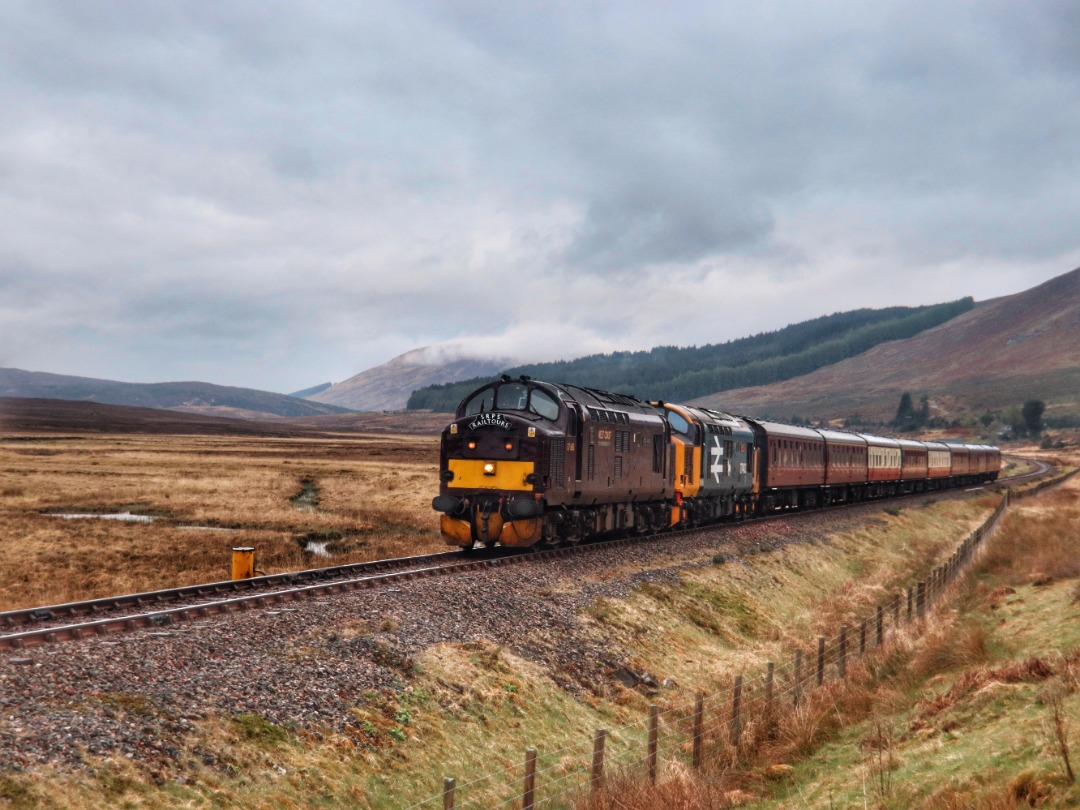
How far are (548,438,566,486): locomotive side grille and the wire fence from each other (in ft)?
23.1

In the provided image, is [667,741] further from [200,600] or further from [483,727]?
[200,600]

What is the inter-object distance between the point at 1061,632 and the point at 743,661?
6.63m

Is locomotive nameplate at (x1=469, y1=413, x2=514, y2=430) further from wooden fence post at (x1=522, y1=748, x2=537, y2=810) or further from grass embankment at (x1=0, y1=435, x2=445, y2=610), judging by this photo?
wooden fence post at (x1=522, y1=748, x2=537, y2=810)

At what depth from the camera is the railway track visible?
46.7 feet

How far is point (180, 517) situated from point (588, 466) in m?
25.0

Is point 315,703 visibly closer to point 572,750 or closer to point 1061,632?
point 572,750

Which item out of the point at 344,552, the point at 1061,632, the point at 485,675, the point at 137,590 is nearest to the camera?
the point at 485,675

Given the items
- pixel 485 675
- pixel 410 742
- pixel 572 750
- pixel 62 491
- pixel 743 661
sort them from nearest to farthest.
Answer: pixel 410 742, pixel 572 750, pixel 485 675, pixel 743 661, pixel 62 491

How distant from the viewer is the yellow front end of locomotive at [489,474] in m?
23.1

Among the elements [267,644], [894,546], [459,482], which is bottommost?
[894,546]

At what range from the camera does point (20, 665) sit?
38.7ft

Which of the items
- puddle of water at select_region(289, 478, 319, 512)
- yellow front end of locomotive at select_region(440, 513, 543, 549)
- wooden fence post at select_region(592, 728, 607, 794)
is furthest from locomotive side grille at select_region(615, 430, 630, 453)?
puddle of water at select_region(289, 478, 319, 512)

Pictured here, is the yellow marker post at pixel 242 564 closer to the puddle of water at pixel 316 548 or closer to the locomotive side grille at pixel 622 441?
the puddle of water at pixel 316 548

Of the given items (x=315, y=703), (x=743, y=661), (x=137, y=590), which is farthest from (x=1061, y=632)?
(x=137, y=590)
